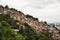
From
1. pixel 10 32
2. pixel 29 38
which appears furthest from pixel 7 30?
pixel 29 38

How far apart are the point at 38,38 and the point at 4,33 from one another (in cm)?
2641

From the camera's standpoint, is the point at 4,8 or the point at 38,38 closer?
the point at 38,38

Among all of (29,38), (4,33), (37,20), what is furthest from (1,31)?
(37,20)

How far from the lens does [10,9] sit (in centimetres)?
15000

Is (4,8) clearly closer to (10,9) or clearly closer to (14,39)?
(10,9)

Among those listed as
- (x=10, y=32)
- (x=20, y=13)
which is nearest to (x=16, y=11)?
(x=20, y=13)

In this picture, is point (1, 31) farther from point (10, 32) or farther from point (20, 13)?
point (20, 13)

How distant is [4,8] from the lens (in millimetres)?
148750

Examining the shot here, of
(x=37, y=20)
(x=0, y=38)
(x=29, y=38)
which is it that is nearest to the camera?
(x=0, y=38)

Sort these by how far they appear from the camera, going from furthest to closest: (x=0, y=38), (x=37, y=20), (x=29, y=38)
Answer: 1. (x=37, y=20)
2. (x=29, y=38)
3. (x=0, y=38)

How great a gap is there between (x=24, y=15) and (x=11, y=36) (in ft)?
323

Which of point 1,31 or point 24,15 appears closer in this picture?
point 1,31

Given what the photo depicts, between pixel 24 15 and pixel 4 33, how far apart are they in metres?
99.3

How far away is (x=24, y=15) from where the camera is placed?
489ft
